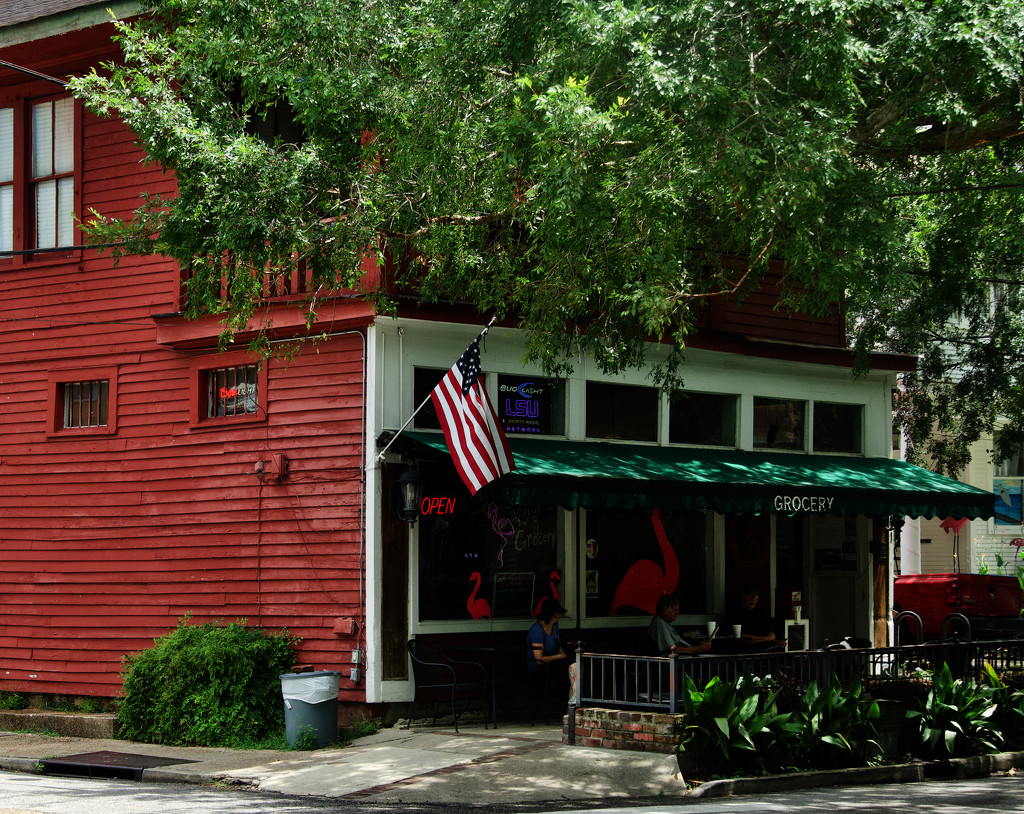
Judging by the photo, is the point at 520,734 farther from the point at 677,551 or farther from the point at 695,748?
the point at 677,551

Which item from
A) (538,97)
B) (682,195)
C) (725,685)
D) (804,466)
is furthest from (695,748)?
(804,466)

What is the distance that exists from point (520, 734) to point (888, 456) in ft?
28.1

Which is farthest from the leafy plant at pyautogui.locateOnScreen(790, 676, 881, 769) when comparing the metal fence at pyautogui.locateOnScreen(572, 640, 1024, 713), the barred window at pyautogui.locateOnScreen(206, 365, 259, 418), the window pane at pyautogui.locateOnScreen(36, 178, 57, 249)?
the window pane at pyautogui.locateOnScreen(36, 178, 57, 249)

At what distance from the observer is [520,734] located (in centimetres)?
1331

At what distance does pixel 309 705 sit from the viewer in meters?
13.2

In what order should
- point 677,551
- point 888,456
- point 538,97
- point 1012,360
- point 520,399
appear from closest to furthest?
point 538,97 → point 520,399 → point 677,551 → point 888,456 → point 1012,360

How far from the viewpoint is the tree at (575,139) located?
35.2ft

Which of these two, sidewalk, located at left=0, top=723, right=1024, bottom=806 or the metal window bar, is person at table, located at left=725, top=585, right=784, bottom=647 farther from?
the metal window bar

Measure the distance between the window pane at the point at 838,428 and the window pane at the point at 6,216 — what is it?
11.8 meters

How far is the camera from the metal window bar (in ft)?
53.8

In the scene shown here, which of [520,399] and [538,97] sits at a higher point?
[538,97]

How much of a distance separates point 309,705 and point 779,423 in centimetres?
844

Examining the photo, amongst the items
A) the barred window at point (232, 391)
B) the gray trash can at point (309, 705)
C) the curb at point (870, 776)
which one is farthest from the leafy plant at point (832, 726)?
the barred window at point (232, 391)

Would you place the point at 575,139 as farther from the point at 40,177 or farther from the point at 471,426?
the point at 40,177
